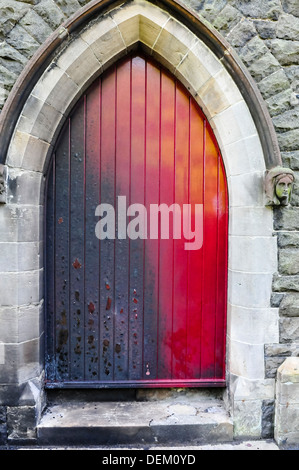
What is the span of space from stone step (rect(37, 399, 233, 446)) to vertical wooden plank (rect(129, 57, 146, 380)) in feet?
2.30

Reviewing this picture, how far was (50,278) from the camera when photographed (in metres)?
2.92

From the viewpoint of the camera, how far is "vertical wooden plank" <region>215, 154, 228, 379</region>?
2957 millimetres

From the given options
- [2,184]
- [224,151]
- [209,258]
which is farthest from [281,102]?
[2,184]

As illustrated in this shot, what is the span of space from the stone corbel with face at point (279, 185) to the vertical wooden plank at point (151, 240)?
964 millimetres

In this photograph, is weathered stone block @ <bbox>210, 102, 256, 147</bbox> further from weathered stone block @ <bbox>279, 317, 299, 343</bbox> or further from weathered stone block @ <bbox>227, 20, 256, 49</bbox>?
weathered stone block @ <bbox>279, 317, 299, 343</bbox>

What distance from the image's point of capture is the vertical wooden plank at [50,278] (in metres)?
2.88

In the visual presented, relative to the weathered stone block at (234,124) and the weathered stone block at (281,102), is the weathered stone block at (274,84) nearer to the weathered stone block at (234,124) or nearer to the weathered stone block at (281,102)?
the weathered stone block at (281,102)

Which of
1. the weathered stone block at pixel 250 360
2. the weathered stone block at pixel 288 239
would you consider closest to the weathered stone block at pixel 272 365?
the weathered stone block at pixel 250 360

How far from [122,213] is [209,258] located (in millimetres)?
913

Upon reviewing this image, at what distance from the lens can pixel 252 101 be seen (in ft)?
8.61

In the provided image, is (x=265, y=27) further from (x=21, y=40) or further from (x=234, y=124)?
(x=21, y=40)

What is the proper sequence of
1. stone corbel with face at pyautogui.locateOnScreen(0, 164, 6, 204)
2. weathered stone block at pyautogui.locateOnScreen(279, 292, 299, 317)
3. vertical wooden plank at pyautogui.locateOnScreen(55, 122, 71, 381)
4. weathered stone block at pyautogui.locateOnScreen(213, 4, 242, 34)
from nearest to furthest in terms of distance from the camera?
1. stone corbel with face at pyautogui.locateOnScreen(0, 164, 6, 204)
2. weathered stone block at pyautogui.locateOnScreen(213, 4, 242, 34)
3. weathered stone block at pyautogui.locateOnScreen(279, 292, 299, 317)
4. vertical wooden plank at pyautogui.locateOnScreen(55, 122, 71, 381)

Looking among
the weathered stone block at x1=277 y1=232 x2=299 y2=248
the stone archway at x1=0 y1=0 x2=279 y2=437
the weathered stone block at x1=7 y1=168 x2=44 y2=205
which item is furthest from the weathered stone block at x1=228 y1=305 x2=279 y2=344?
the weathered stone block at x1=7 y1=168 x2=44 y2=205

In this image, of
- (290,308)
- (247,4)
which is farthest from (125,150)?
(290,308)
